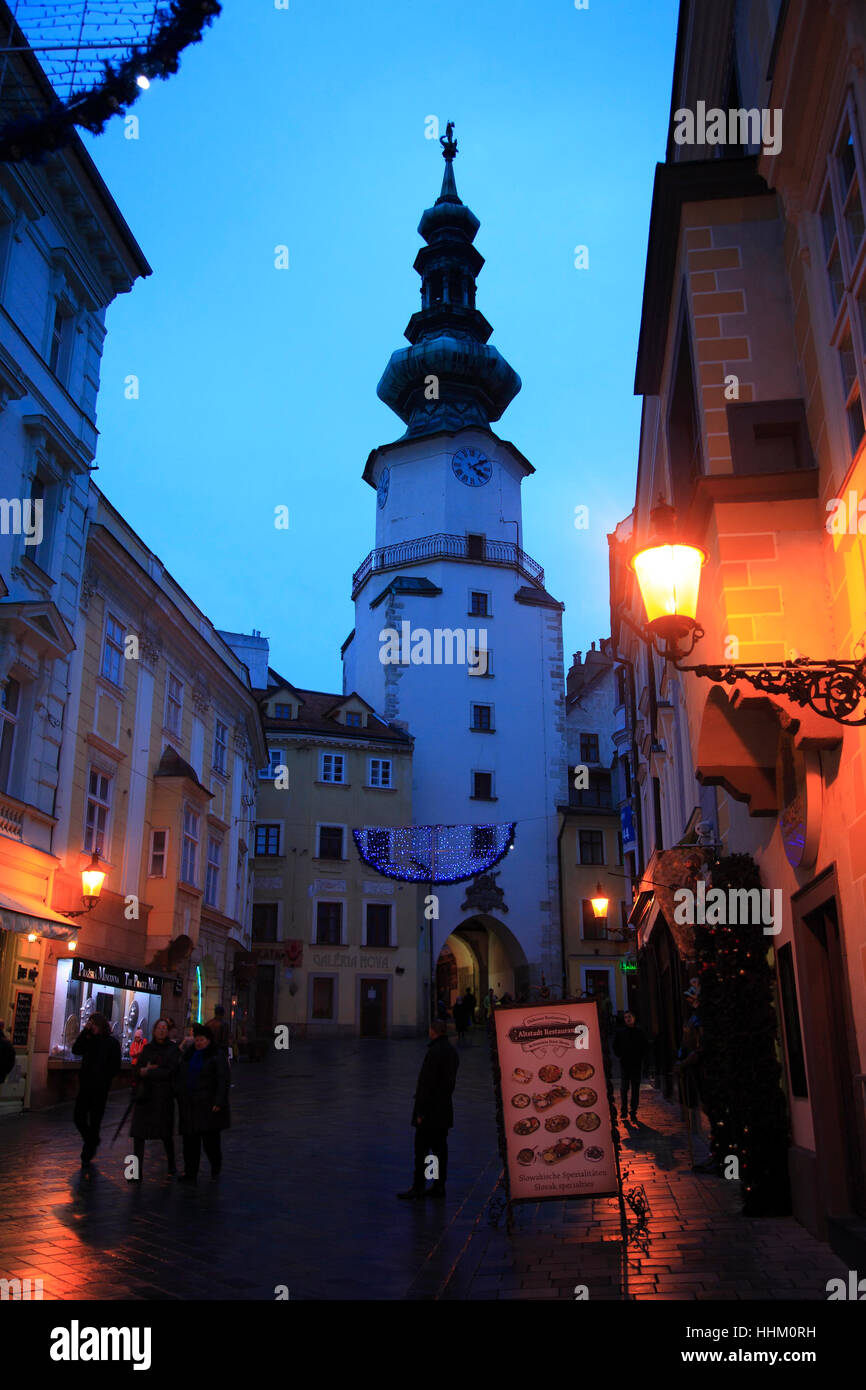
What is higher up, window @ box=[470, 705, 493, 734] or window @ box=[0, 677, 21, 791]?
window @ box=[470, 705, 493, 734]

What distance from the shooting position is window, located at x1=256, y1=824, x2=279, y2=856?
45.0 m

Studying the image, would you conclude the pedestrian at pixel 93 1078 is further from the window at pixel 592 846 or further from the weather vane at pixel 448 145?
the weather vane at pixel 448 145

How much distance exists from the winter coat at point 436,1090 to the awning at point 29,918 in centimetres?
776

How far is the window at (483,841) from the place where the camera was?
3878cm

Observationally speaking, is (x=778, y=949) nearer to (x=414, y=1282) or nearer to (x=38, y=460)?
(x=414, y=1282)

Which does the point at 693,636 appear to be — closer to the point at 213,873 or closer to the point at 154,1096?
the point at 154,1096

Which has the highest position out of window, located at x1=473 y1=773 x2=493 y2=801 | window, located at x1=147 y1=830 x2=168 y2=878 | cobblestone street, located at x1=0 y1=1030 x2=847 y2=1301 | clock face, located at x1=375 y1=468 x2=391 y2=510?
clock face, located at x1=375 y1=468 x2=391 y2=510

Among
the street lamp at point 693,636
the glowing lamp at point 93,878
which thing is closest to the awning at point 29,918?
the glowing lamp at point 93,878

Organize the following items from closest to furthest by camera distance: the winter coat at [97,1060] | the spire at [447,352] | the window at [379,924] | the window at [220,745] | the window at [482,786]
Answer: the winter coat at [97,1060], the window at [220,745], the window at [379,924], the window at [482,786], the spire at [447,352]

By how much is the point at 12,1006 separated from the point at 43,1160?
570 centimetres

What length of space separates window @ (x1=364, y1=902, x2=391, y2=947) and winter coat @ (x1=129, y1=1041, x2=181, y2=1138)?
109ft

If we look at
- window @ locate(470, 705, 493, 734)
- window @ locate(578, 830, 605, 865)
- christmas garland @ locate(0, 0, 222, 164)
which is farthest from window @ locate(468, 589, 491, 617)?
christmas garland @ locate(0, 0, 222, 164)

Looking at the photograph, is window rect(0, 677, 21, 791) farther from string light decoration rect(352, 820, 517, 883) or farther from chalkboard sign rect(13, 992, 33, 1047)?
string light decoration rect(352, 820, 517, 883)

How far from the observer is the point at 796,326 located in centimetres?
880
